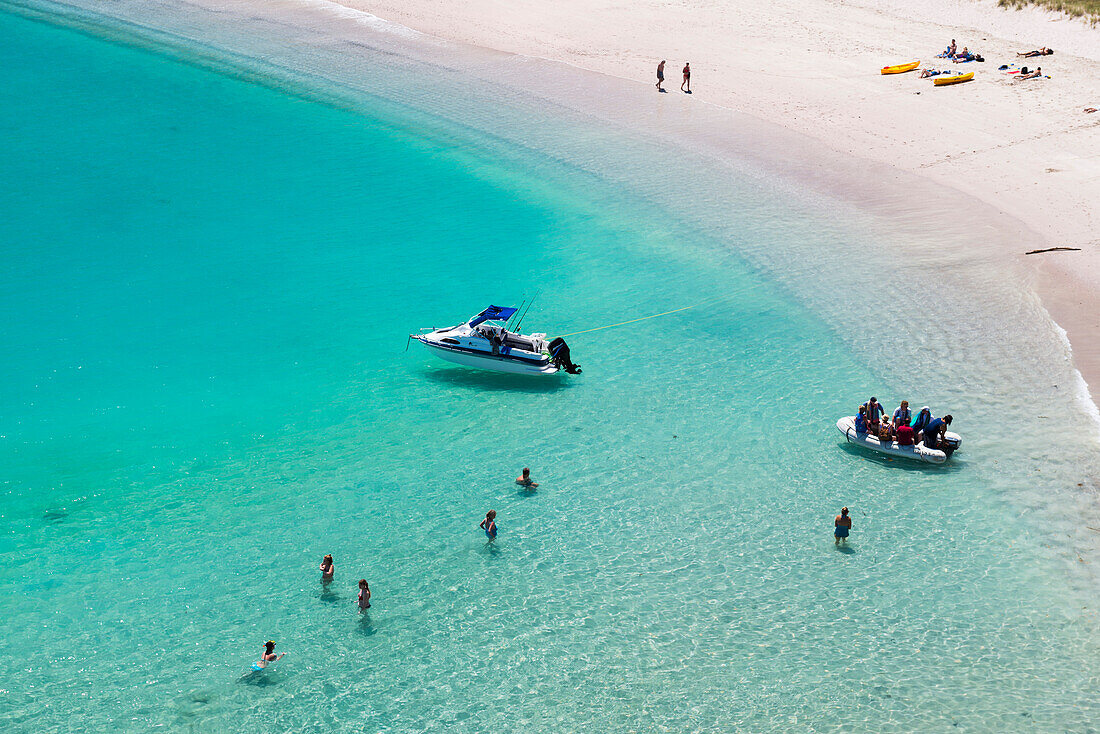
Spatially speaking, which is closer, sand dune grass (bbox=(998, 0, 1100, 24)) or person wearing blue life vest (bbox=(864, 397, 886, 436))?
person wearing blue life vest (bbox=(864, 397, 886, 436))

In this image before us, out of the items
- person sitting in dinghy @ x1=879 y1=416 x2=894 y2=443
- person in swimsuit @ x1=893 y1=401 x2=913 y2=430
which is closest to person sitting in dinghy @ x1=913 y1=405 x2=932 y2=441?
person in swimsuit @ x1=893 y1=401 x2=913 y2=430

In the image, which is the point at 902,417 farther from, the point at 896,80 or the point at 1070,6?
the point at 1070,6

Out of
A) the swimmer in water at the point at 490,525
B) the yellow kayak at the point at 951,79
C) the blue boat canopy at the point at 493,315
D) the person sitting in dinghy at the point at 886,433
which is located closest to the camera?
the swimmer in water at the point at 490,525

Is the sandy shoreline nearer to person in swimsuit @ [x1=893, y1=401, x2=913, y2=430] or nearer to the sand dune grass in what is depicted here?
the sand dune grass

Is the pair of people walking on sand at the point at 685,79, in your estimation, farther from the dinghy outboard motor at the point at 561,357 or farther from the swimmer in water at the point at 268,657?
the swimmer in water at the point at 268,657

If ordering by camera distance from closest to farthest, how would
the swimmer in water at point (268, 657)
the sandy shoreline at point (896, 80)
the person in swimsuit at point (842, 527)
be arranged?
the swimmer in water at point (268, 657) → the person in swimsuit at point (842, 527) → the sandy shoreline at point (896, 80)

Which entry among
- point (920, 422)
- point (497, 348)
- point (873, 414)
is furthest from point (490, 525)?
point (920, 422)

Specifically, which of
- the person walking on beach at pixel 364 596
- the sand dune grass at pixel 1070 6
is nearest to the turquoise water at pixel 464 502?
the person walking on beach at pixel 364 596
